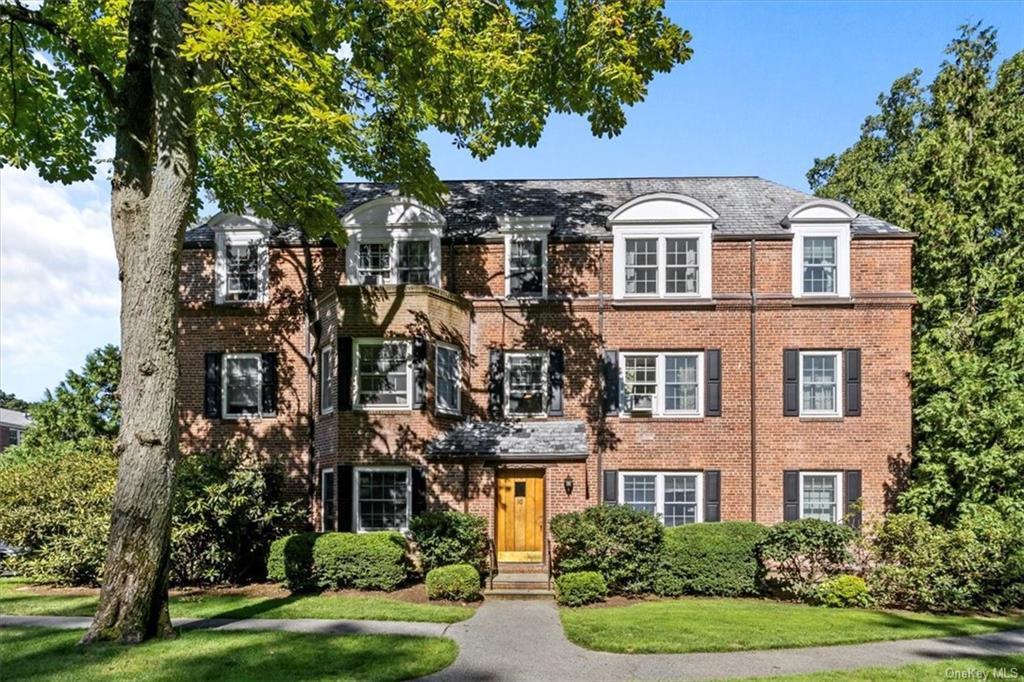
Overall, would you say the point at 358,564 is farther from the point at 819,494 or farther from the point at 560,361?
the point at 819,494

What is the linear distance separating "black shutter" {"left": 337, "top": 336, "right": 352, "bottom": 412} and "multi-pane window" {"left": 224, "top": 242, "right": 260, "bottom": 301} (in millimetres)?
3482

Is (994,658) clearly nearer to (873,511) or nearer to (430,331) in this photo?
(873,511)

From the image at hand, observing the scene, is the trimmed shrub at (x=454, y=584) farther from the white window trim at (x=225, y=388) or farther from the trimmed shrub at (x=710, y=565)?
the white window trim at (x=225, y=388)

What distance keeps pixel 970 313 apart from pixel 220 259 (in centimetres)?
1868

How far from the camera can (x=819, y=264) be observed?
1789 cm

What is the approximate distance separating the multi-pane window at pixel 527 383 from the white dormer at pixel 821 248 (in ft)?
21.2

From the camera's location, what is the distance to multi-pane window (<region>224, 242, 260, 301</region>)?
741 inches

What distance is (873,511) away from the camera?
17.1 meters

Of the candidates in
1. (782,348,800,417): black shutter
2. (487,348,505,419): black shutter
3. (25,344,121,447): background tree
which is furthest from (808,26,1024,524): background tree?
(25,344,121,447): background tree

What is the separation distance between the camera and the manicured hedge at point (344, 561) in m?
15.2

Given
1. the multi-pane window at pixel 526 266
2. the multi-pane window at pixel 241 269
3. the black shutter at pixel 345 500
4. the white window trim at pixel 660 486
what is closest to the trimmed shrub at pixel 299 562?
the black shutter at pixel 345 500

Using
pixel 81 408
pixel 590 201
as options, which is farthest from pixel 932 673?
pixel 81 408

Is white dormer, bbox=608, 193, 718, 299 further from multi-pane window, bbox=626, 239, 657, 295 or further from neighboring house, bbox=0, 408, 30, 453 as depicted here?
neighboring house, bbox=0, 408, 30, 453

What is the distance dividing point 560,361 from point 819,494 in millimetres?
6927
